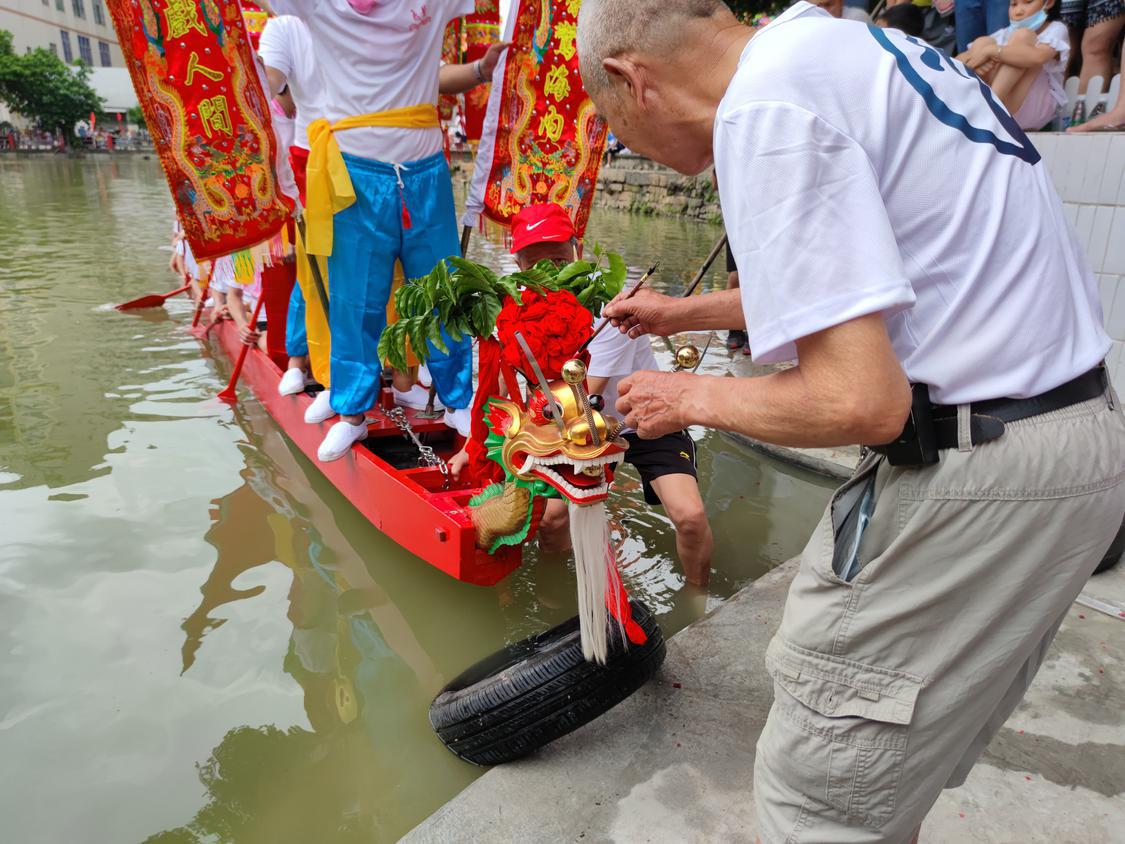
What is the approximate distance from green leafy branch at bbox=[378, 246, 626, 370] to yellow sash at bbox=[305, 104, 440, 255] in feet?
3.43

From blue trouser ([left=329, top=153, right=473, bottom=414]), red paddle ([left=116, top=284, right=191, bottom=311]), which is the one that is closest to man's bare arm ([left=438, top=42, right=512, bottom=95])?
blue trouser ([left=329, top=153, right=473, bottom=414])

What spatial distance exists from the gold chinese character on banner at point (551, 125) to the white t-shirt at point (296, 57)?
1.25 meters

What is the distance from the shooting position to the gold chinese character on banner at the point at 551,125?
4.46 meters

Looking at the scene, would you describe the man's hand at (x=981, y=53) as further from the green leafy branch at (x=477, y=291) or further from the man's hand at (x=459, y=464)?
the man's hand at (x=459, y=464)

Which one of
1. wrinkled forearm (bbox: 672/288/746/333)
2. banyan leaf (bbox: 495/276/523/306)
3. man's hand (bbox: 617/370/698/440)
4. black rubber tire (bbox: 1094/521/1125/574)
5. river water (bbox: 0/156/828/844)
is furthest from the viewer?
black rubber tire (bbox: 1094/521/1125/574)

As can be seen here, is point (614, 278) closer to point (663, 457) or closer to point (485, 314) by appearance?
point (485, 314)

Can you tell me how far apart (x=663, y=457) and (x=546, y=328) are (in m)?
1.03

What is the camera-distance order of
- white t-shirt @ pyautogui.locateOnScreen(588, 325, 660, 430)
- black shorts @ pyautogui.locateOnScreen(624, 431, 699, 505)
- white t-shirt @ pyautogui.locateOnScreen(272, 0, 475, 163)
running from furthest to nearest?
white t-shirt @ pyautogui.locateOnScreen(272, 0, 475, 163) → white t-shirt @ pyautogui.locateOnScreen(588, 325, 660, 430) → black shorts @ pyautogui.locateOnScreen(624, 431, 699, 505)

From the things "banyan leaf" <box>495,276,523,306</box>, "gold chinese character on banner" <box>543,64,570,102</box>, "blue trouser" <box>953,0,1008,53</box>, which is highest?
"blue trouser" <box>953,0,1008,53</box>

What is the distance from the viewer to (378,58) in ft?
11.8

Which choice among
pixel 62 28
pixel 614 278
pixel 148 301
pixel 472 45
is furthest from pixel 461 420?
pixel 62 28

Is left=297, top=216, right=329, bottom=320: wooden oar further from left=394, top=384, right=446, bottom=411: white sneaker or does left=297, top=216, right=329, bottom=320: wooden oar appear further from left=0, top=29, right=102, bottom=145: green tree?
left=0, top=29, right=102, bottom=145: green tree

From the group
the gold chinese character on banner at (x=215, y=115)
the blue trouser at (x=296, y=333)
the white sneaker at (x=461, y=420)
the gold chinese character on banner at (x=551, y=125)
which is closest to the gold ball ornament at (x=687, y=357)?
the white sneaker at (x=461, y=420)

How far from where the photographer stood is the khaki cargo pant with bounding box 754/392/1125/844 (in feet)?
3.78
